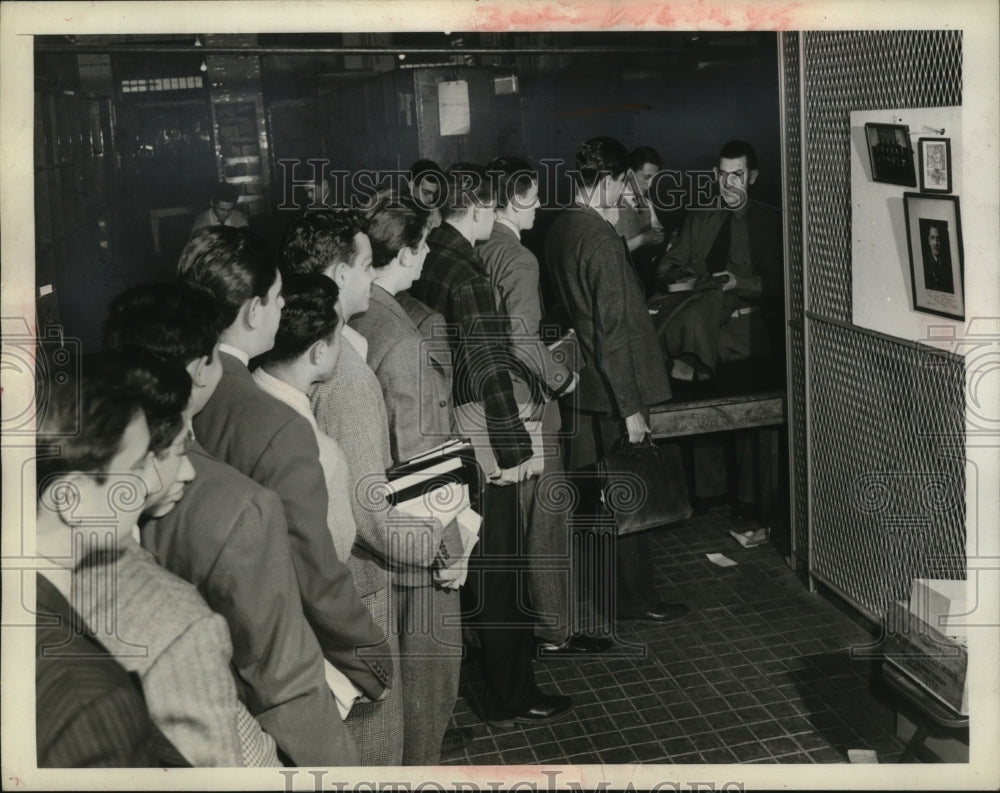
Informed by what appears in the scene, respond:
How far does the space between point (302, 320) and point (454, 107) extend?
465 centimetres

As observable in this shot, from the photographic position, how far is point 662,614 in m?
4.83

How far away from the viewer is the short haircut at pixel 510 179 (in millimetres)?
4496

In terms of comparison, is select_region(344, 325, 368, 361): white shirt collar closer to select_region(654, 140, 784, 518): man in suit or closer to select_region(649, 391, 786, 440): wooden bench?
select_region(649, 391, 786, 440): wooden bench

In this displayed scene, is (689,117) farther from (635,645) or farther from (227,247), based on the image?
(227,247)

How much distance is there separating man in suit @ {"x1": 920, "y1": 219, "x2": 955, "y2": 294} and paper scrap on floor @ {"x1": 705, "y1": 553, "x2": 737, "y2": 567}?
1.93 meters

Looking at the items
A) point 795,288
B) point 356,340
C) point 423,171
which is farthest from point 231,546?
point 795,288

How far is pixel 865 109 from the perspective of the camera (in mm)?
4137

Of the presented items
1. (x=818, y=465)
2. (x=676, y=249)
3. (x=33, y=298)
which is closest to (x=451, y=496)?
(x=33, y=298)

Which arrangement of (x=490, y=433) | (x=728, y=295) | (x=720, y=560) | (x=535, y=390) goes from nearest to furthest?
(x=490, y=433) < (x=535, y=390) < (x=720, y=560) < (x=728, y=295)

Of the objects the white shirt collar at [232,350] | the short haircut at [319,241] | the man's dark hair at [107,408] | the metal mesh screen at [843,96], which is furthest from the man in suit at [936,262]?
the man's dark hair at [107,408]

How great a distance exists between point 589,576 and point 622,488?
19.2 inches

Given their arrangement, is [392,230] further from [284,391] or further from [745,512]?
[745,512]

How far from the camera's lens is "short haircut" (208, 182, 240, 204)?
21.3 feet

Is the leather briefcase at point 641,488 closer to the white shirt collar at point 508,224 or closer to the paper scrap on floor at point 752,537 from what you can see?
the paper scrap on floor at point 752,537
